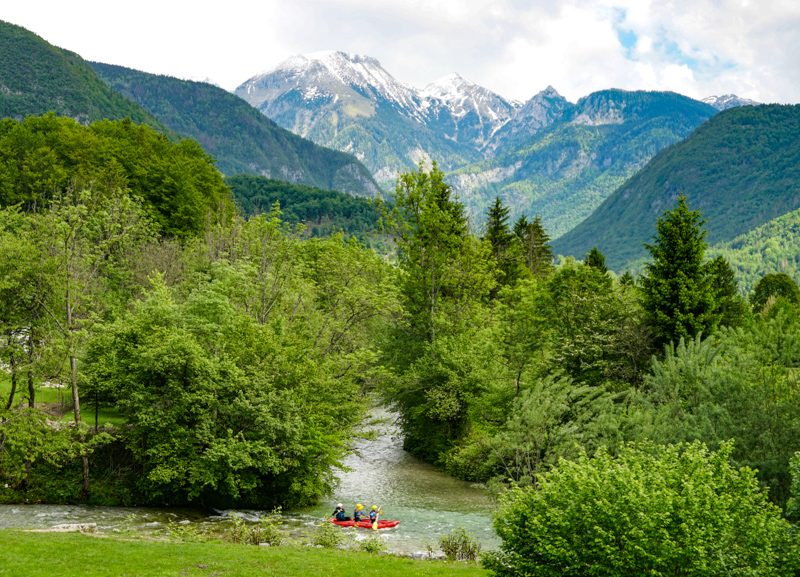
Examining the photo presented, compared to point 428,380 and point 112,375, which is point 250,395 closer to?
point 112,375

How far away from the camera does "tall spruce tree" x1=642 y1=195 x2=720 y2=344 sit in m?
30.7

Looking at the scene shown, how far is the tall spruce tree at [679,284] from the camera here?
30.7m

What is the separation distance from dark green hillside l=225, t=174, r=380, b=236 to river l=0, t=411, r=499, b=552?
11956cm

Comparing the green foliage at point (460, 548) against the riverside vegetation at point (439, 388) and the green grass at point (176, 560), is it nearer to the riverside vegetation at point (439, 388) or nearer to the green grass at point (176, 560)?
the green grass at point (176, 560)

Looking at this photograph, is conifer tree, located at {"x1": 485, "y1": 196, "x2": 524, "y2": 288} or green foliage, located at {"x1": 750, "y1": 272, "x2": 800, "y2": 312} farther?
green foliage, located at {"x1": 750, "y1": 272, "x2": 800, "y2": 312}

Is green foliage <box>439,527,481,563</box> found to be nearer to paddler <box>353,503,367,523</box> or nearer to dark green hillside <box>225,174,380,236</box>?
paddler <box>353,503,367,523</box>

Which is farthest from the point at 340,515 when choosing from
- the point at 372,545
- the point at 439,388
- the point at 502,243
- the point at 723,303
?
the point at 502,243

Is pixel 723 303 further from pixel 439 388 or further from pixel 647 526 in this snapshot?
pixel 647 526

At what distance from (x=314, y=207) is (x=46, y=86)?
89609 mm

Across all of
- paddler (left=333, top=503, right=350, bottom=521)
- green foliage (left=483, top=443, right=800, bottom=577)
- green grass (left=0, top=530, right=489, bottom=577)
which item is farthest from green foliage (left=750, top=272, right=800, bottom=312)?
green grass (left=0, top=530, right=489, bottom=577)

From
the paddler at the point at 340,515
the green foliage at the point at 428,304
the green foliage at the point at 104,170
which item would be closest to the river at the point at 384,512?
the paddler at the point at 340,515

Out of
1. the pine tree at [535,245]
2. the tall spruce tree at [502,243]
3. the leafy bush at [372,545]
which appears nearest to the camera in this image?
the leafy bush at [372,545]

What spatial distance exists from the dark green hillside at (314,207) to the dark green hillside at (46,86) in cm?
4029

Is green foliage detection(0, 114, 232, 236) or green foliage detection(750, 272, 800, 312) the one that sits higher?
green foliage detection(0, 114, 232, 236)
